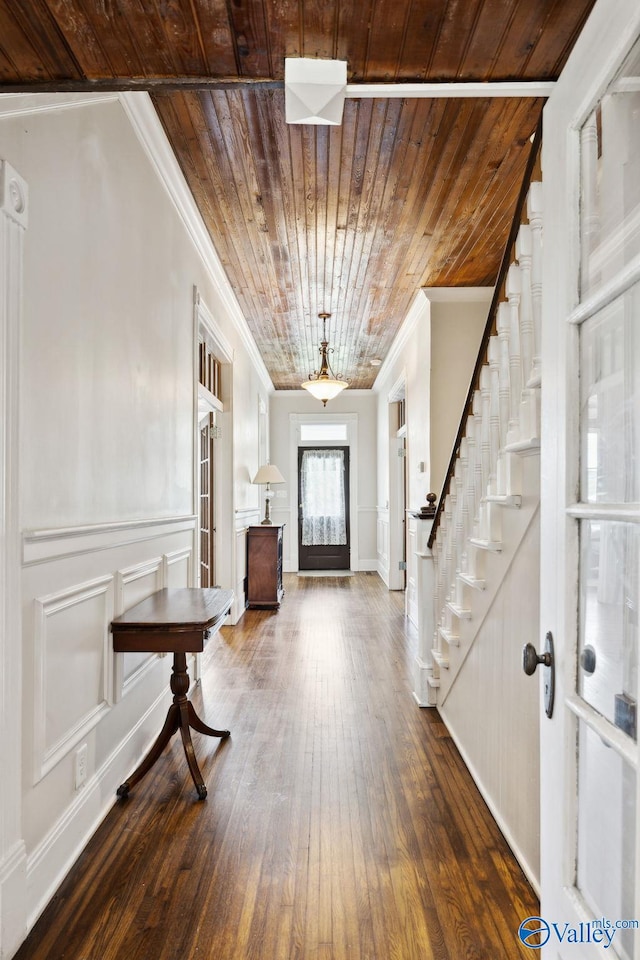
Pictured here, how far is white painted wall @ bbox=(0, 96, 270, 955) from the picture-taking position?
172cm

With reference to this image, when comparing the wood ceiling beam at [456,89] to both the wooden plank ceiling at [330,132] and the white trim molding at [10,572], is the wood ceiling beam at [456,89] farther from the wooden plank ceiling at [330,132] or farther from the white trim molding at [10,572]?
the white trim molding at [10,572]

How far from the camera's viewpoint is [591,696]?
3.36 feet

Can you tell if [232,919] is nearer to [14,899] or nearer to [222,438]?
[14,899]

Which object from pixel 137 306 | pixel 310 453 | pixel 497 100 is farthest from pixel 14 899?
pixel 310 453

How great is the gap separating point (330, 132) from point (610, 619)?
2.66 m

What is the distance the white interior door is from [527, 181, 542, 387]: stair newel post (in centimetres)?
63

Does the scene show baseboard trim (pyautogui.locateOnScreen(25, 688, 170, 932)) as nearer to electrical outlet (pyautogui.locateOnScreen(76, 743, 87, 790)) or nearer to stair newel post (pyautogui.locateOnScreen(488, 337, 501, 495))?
electrical outlet (pyautogui.locateOnScreen(76, 743, 87, 790))

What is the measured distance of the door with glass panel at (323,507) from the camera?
9812mm

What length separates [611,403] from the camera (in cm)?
97

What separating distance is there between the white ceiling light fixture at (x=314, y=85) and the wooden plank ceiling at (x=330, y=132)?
2cm

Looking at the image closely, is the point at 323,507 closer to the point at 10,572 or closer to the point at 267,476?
the point at 267,476

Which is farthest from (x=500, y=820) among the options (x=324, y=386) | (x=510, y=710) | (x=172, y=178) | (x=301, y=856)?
(x=324, y=386)

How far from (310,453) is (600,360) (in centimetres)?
885

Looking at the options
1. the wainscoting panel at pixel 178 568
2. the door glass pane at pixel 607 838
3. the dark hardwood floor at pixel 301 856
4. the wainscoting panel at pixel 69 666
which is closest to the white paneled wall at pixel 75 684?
the wainscoting panel at pixel 69 666
